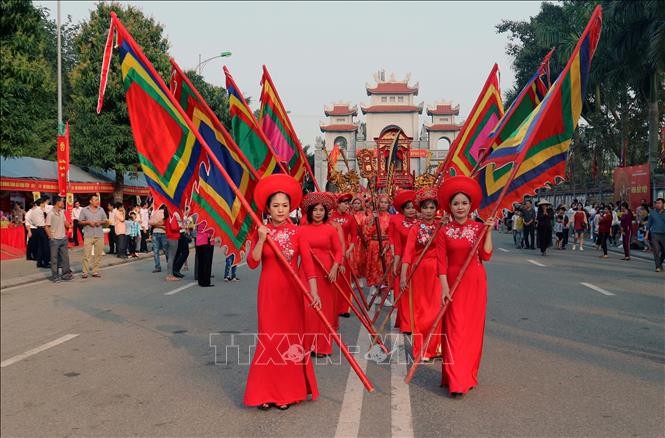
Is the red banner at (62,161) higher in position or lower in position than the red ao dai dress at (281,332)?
higher

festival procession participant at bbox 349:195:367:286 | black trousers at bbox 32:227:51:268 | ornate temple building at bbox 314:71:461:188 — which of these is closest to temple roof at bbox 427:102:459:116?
ornate temple building at bbox 314:71:461:188

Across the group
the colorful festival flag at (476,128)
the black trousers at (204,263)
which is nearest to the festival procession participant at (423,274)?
the colorful festival flag at (476,128)

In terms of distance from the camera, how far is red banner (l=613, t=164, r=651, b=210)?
23.5 m

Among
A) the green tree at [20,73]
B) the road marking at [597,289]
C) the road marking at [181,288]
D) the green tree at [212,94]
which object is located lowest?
the road marking at [181,288]

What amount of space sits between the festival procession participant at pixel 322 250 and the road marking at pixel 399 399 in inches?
29.3

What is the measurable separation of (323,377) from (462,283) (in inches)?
57.8

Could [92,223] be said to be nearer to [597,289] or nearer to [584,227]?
[597,289]

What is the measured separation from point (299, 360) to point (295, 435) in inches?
28.0

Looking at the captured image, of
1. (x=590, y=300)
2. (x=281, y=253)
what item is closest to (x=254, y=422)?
(x=281, y=253)

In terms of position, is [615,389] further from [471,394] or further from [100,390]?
[100,390]

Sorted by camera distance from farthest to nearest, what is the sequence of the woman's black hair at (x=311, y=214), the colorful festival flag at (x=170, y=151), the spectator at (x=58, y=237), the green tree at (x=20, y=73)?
the green tree at (x=20, y=73), the spectator at (x=58, y=237), the woman's black hair at (x=311, y=214), the colorful festival flag at (x=170, y=151)

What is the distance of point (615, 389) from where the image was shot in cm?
529

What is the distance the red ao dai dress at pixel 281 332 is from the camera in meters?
4.77

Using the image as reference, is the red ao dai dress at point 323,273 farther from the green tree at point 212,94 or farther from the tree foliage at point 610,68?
the green tree at point 212,94
